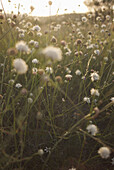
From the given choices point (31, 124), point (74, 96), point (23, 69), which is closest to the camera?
point (23, 69)

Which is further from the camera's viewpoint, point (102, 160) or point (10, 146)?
point (102, 160)

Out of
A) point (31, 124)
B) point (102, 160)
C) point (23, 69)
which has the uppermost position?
point (23, 69)

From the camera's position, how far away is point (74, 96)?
1863mm

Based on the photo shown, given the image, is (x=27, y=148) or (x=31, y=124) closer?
(x=27, y=148)

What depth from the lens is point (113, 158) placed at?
1.28 m

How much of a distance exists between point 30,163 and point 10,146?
0.18 m

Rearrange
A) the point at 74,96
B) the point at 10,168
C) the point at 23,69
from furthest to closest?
the point at 74,96
the point at 10,168
the point at 23,69

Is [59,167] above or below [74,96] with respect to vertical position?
below

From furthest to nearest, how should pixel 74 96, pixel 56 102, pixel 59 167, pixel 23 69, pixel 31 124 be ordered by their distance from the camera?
pixel 74 96 → pixel 56 102 → pixel 31 124 → pixel 59 167 → pixel 23 69

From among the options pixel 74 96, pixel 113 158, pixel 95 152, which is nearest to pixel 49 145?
pixel 95 152

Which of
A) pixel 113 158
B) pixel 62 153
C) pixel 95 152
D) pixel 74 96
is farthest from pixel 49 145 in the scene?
pixel 74 96

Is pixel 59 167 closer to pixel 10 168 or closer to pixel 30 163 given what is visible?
pixel 30 163

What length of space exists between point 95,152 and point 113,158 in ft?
0.46

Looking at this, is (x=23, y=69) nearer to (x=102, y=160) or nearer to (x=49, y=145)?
(x=49, y=145)
